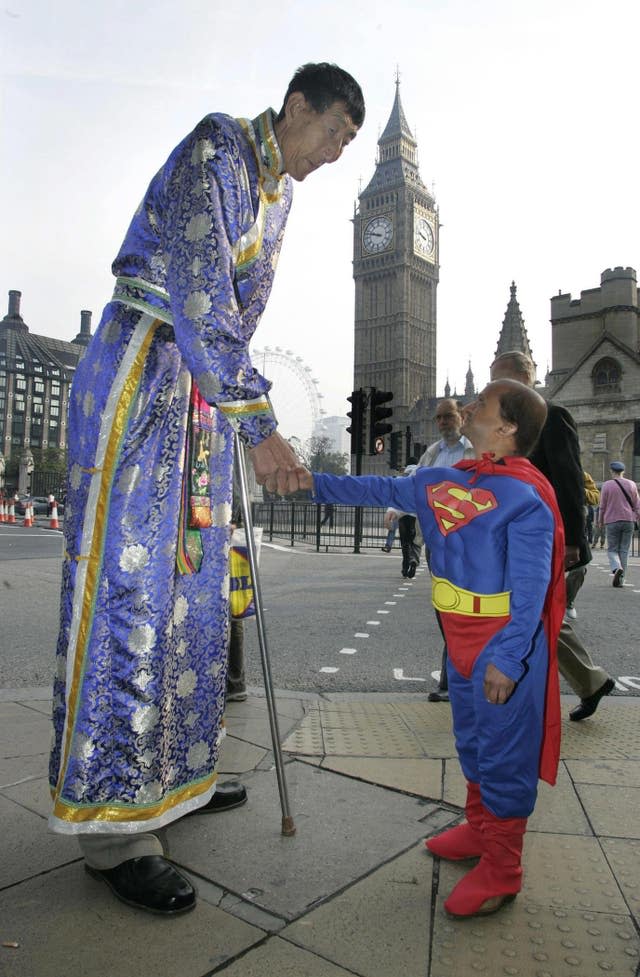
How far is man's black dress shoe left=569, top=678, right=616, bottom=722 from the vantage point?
331 centimetres

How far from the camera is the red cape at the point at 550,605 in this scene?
1779mm

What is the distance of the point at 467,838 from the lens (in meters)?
1.88

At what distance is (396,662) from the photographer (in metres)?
4.77

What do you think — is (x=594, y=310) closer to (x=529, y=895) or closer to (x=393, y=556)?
(x=393, y=556)

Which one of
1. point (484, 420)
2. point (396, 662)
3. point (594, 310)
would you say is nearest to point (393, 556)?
point (396, 662)

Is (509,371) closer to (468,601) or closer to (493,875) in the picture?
(468,601)

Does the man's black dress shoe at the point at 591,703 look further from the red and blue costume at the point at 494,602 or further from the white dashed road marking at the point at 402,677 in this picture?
the red and blue costume at the point at 494,602

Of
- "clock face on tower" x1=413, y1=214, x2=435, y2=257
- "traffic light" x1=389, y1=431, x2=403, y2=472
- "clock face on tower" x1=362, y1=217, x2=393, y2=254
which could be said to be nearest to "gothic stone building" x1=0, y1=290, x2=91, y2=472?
"clock face on tower" x1=362, y1=217, x2=393, y2=254

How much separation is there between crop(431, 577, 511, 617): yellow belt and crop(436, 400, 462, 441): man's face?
2.86 m

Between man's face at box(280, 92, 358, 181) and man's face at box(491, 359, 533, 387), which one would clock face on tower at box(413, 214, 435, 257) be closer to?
man's face at box(491, 359, 533, 387)

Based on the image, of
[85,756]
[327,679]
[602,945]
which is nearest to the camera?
[602,945]

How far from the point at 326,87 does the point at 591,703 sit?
2866 millimetres

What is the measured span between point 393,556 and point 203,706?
41.0 feet

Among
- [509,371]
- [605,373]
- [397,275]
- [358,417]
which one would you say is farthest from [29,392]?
[509,371]
